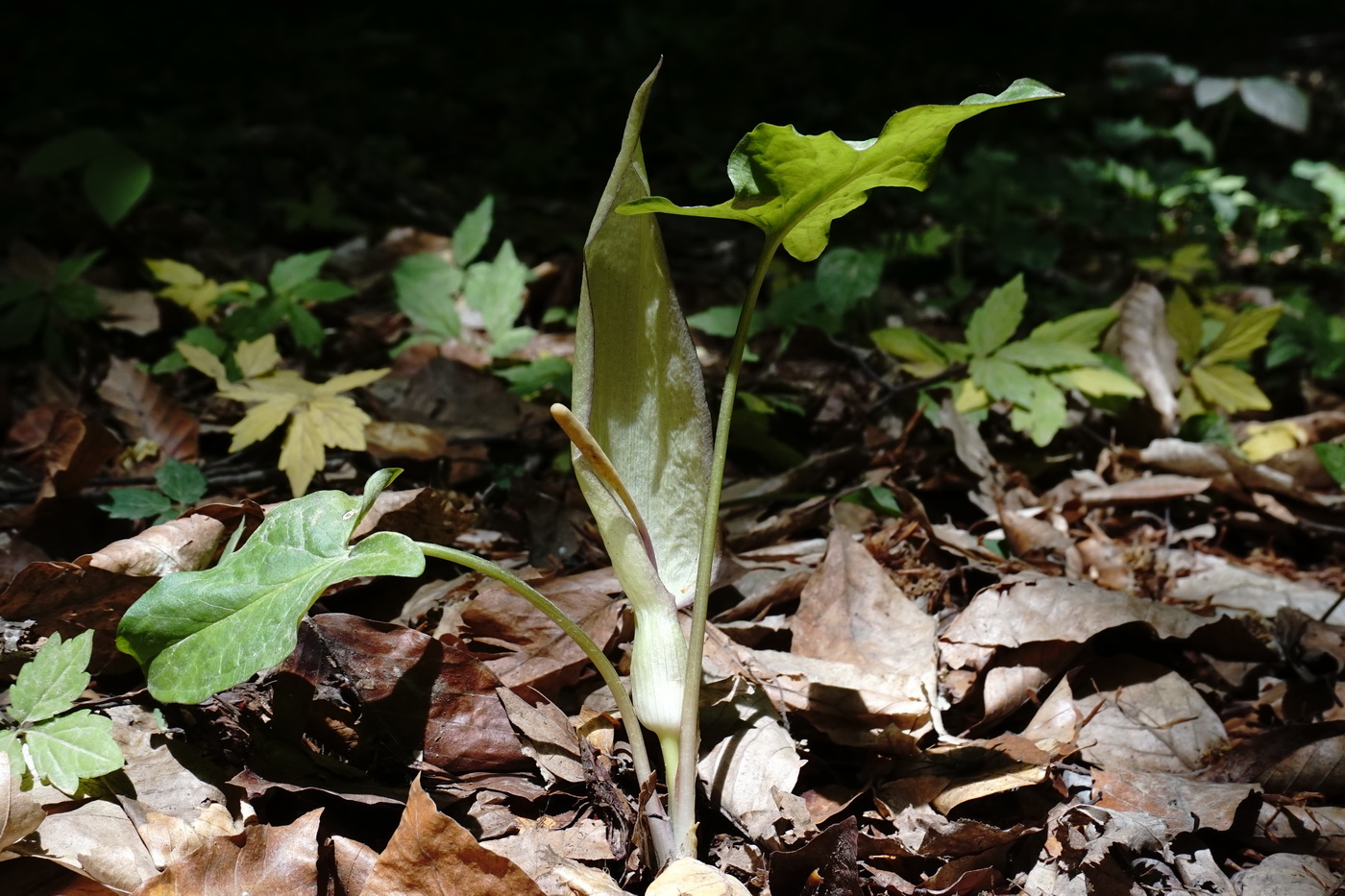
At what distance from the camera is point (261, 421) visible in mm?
1691

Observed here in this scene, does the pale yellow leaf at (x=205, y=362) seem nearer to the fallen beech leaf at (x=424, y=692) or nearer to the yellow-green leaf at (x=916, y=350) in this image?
the fallen beech leaf at (x=424, y=692)

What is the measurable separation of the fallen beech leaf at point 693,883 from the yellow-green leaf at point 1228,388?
5.52 feet

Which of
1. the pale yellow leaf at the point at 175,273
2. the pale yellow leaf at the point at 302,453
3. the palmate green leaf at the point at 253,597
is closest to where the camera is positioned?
the palmate green leaf at the point at 253,597

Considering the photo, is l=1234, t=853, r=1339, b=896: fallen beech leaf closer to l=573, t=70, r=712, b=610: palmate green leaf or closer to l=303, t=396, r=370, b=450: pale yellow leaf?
l=573, t=70, r=712, b=610: palmate green leaf

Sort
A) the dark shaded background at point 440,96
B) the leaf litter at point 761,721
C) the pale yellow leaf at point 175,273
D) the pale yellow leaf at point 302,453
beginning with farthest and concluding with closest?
the dark shaded background at point 440,96 < the pale yellow leaf at point 175,273 < the pale yellow leaf at point 302,453 < the leaf litter at point 761,721

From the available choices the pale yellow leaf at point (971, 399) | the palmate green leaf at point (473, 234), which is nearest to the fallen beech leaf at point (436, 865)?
the pale yellow leaf at point (971, 399)

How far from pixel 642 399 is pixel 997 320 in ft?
3.58

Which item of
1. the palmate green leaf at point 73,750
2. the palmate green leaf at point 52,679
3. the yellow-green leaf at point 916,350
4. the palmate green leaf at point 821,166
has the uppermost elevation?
the palmate green leaf at point 821,166

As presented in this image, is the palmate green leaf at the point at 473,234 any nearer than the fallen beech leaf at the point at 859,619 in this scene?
No

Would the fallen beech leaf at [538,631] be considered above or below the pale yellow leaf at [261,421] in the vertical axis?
below

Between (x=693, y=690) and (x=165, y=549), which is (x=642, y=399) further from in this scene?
(x=165, y=549)

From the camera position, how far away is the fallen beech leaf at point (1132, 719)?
4.31 ft

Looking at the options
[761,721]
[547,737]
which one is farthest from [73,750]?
[761,721]

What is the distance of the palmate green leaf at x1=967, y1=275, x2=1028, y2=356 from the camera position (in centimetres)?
198
